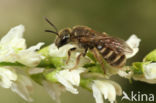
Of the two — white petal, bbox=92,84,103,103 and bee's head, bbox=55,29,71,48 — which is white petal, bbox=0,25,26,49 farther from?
white petal, bbox=92,84,103,103

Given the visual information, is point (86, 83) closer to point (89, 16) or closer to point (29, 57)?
point (29, 57)

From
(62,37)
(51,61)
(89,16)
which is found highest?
(89,16)

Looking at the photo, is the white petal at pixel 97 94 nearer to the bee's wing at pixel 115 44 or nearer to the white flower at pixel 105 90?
the white flower at pixel 105 90

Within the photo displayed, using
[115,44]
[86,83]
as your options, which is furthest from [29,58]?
[115,44]

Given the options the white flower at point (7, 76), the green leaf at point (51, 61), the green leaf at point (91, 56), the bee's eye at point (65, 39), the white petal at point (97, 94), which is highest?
the bee's eye at point (65, 39)

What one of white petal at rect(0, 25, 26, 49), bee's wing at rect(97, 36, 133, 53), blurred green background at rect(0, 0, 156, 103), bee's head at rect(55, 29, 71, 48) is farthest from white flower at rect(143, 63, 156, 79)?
blurred green background at rect(0, 0, 156, 103)

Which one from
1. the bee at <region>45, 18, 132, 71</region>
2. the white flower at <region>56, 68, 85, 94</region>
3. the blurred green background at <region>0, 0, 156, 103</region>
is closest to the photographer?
the white flower at <region>56, 68, 85, 94</region>

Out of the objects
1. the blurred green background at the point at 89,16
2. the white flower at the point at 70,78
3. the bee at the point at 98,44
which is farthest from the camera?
Result: the blurred green background at the point at 89,16

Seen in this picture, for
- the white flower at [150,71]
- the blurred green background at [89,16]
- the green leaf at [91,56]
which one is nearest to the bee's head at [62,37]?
the green leaf at [91,56]
